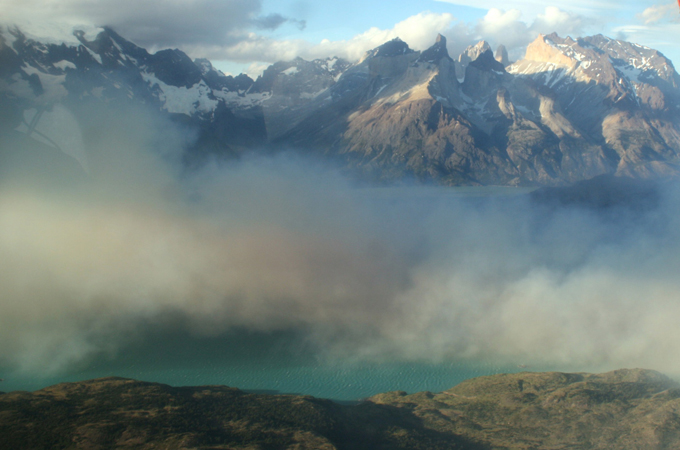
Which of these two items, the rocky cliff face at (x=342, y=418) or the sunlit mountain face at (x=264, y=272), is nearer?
the rocky cliff face at (x=342, y=418)

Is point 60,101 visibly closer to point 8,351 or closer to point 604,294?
point 8,351

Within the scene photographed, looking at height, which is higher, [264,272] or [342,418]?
[264,272]

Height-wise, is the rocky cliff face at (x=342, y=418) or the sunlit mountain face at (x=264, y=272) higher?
the sunlit mountain face at (x=264, y=272)

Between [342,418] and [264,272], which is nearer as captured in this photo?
[342,418]

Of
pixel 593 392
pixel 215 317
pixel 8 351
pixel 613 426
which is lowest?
pixel 613 426

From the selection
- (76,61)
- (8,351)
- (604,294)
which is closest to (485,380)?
(604,294)

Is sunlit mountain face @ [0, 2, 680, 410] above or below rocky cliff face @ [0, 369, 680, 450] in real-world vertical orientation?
above

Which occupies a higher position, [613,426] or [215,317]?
[215,317]

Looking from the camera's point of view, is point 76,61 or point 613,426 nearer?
point 613,426

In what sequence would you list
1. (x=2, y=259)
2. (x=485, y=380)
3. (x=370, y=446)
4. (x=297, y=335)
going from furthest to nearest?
(x=2, y=259) → (x=297, y=335) → (x=485, y=380) → (x=370, y=446)

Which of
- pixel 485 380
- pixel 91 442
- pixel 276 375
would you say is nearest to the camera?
pixel 91 442

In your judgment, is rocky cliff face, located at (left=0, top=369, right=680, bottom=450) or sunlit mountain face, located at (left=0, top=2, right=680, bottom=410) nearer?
rocky cliff face, located at (left=0, top=369, right=680, bottom=450)
